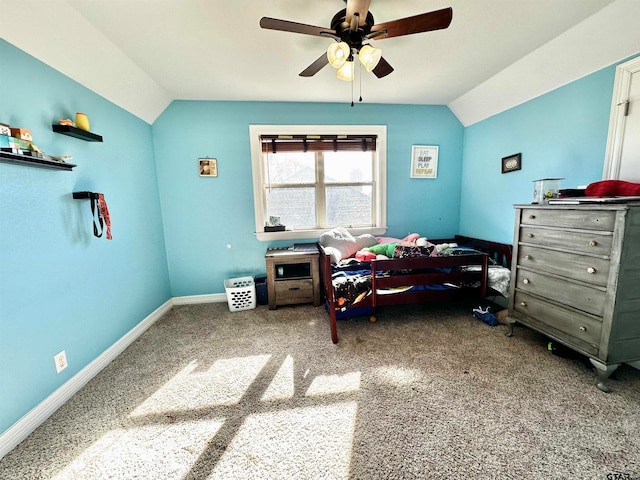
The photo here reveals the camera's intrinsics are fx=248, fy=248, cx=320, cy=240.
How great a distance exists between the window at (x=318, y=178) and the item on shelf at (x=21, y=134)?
1.84 meters

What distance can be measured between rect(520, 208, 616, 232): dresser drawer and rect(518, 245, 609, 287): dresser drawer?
19cm

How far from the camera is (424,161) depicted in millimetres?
3305

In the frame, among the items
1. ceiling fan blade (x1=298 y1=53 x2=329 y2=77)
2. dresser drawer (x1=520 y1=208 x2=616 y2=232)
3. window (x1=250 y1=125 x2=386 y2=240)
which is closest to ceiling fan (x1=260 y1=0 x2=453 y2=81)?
ceiling fan blade (x1=298 y1=53 x2=329 y2=77)

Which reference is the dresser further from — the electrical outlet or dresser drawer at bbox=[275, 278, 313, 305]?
the electrical outlet

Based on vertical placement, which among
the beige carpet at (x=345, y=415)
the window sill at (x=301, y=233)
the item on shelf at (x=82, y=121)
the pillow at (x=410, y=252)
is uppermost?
the item on shelf at (x=82, y=121)

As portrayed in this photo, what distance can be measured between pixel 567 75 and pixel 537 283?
1751 millimetres

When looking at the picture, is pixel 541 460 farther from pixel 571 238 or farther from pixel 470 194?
pixel 470 194

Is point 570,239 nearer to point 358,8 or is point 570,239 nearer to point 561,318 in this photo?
point 561,318

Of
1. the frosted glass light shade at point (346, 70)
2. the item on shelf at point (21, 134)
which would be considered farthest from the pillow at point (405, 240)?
the item on shelf at point (21, 134)

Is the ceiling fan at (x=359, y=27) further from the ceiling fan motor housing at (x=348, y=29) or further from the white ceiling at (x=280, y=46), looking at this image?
the white ceiling at (x=280, y=46)

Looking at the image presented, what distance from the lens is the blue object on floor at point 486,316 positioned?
236 cm

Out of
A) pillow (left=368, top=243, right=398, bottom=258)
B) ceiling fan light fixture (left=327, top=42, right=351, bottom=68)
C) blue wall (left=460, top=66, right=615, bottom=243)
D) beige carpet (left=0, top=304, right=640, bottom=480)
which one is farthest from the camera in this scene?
pillow (left=368, top=243, right=398, bottom=258)

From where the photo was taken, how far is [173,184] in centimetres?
291

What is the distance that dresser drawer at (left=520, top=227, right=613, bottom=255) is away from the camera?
1.48 m
